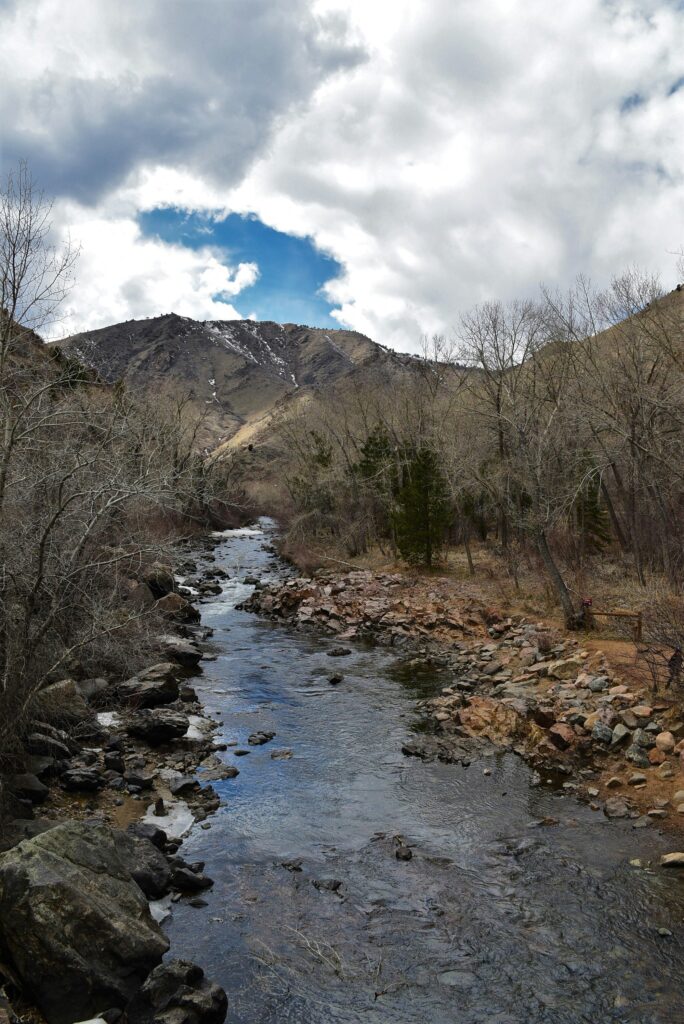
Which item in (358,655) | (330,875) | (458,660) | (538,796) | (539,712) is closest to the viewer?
(330,875)

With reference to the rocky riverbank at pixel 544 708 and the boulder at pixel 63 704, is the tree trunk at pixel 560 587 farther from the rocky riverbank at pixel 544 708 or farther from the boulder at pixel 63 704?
the boulder at pixel 63 704

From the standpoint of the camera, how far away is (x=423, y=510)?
30.5 metres

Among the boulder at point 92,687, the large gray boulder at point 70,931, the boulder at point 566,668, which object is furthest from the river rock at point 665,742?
the boulder at point 92,687

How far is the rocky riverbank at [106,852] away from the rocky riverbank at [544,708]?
4.74 meters

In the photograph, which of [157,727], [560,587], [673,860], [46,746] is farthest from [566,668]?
[46,746]

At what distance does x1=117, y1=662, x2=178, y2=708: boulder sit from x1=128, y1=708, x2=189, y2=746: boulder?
0.99m

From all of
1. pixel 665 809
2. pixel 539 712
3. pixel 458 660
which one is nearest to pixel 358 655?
pixel 458 660

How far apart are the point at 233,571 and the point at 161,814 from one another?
25565 millimetres

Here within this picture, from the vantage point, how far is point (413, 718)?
570 inches

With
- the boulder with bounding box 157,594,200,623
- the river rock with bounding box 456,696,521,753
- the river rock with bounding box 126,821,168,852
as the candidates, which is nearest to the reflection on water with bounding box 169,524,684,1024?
the river rock with bounding box 126,821,168,852

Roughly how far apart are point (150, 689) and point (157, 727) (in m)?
1.86

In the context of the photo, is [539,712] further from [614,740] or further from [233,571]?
[233,571]

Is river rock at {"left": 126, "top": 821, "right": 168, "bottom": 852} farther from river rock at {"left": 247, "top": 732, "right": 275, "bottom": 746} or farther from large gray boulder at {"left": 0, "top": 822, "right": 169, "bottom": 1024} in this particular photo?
river rock at {"left": 247, "top": 732, "right": 275, "bottom": 746}

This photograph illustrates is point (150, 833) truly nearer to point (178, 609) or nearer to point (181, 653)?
point (181, 653)
